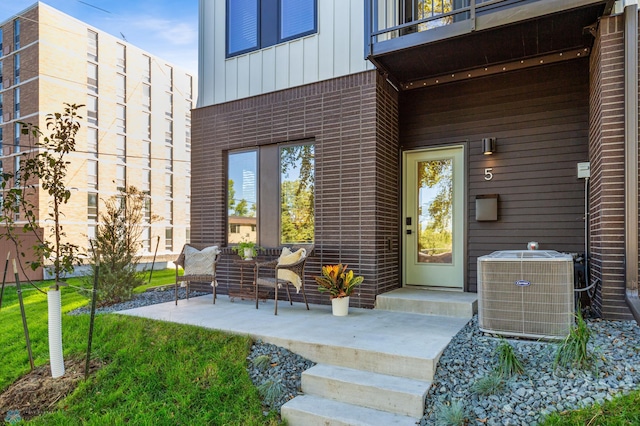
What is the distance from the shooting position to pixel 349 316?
4805 millimetres

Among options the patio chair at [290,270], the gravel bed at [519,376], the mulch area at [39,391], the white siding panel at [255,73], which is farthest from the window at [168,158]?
the gravel bed at [519,376]

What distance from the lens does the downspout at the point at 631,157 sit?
12.1ft

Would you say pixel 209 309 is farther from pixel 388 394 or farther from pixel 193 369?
pixel 388 394

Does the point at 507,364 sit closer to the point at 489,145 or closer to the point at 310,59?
the point at 489,145

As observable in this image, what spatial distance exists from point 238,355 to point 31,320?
396 centimetres

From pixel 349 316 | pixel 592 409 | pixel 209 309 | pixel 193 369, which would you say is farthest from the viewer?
pixel 209 309

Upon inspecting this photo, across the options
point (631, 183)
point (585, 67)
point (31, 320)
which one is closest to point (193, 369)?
point (31, 320)

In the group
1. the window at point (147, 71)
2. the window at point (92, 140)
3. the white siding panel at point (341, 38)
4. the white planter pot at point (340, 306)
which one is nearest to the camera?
the white planter pot at point (340, 306)

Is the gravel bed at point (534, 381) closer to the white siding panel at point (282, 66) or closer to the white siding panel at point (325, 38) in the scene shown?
the white siding panel at point (325, 38)

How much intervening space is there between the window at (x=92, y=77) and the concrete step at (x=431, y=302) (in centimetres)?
2031

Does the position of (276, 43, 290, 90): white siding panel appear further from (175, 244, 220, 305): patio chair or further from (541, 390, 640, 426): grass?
(541, 390, 640, 426): grass

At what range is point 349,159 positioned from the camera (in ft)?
18.0

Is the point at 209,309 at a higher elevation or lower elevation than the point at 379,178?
lower

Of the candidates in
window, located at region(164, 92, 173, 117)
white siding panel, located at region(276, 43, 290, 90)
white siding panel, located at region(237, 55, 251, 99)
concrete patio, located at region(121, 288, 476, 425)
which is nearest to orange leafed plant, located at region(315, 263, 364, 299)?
concrete patio, located at region(121, 288, 476, 425)
